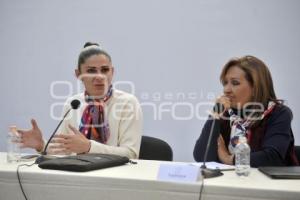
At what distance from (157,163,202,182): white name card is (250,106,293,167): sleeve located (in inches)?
24.2

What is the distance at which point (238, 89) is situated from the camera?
6.34 ft

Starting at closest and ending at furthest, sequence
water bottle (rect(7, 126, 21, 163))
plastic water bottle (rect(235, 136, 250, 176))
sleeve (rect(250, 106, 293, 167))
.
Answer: plastic water bottle (rect(235, 136, 250, 176)) < water bottle (rect(7, 126, 21, 163)) < sleeve (rect(250, 106, 293, 167))

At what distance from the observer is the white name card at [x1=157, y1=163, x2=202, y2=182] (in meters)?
1.07

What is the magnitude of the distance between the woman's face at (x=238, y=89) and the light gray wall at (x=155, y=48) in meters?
0.72

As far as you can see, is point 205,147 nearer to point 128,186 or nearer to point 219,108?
point 219,108

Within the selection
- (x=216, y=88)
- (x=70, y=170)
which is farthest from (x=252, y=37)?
(x=70, y=170)

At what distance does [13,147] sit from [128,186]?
697 millimetres

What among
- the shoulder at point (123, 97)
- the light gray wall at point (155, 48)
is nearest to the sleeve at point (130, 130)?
the shoulder at point (123, 97)

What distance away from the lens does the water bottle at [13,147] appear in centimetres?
148

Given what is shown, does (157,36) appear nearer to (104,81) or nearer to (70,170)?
(104,81)

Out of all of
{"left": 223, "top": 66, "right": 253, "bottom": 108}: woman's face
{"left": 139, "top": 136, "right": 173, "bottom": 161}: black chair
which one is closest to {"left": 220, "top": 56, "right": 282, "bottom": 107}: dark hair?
{"left": 223, "top": 66, "right": 253, "bottom": 108}: woman's face

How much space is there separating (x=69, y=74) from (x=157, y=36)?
2.54 ft

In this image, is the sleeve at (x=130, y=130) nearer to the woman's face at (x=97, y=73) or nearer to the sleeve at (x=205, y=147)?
the woman's face at (x=97, y=73)

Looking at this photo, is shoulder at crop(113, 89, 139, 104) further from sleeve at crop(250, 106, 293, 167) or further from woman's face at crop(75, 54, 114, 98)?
sleeve at crop(250, 106, 293, 167)
